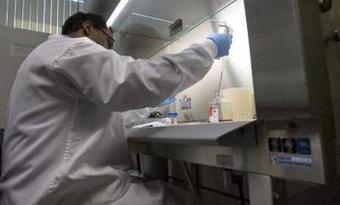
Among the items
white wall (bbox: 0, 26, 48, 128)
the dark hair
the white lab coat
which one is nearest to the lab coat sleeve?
the white lab coat

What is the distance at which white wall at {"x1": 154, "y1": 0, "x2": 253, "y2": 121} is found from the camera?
1421 millimetres

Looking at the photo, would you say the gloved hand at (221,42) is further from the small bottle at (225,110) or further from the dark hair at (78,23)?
the dark hair at (78,23)

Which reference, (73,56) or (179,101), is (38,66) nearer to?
(73,56)

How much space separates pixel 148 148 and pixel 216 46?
0.47m

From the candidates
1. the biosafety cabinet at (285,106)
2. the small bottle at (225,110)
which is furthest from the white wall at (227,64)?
the biosafety cabinet at (285,106)

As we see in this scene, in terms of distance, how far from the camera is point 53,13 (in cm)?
234

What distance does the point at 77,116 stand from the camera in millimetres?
958

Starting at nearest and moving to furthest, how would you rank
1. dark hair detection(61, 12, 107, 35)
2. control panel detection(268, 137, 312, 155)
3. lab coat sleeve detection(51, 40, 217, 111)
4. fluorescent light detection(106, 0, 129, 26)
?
1. control panel detection(268, 137, 312, 155)
2. lab coat sleeve detection(51, 40, 217, 111)
3. dark hair detection(61, 12, 107, 35)
4. fluorescent light detection(106, 0, 129, 26)

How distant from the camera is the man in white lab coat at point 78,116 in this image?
88 centimetres

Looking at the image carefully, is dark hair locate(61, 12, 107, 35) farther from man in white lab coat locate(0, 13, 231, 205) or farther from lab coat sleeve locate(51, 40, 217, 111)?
lab coat sleeve locate(51, 40, 217, 111)

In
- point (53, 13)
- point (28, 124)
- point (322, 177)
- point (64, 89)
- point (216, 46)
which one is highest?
point (53, 13)

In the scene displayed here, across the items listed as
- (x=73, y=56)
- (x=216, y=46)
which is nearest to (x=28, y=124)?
(x=73, y=56)

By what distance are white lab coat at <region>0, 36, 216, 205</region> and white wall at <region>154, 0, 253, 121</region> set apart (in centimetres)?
48

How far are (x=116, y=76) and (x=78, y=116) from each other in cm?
20
